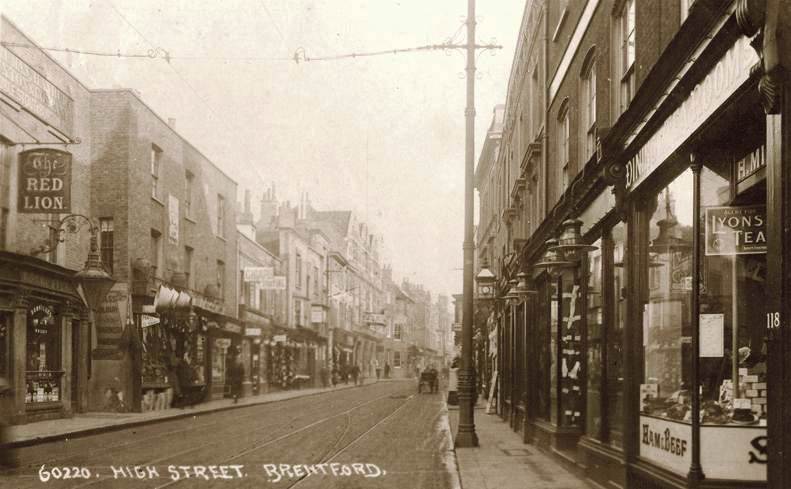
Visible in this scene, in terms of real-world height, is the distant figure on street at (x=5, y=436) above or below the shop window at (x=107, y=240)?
below

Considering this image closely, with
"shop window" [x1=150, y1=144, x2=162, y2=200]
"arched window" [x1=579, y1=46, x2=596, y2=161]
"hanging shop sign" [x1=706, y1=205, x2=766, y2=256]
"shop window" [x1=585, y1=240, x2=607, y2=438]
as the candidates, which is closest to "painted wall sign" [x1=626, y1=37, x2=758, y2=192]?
"hanging shop sign" [x1=706, y1=205, x2=766, y2=256]

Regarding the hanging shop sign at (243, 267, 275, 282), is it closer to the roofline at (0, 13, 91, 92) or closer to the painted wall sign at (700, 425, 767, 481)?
the roofline at (0, 13, 91, 92)

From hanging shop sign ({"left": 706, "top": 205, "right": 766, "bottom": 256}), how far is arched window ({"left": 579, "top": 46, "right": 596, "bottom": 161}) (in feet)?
17.2

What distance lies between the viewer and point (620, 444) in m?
10.4

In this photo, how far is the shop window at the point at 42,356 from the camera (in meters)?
22.4

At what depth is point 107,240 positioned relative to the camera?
2808 centimetres

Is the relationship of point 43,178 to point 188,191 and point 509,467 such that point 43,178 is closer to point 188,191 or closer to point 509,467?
point 509,467

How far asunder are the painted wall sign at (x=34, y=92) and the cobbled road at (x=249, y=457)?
321 inches

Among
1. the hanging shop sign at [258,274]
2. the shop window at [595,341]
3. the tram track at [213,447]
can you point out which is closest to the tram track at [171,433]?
the tram track at [213,447]

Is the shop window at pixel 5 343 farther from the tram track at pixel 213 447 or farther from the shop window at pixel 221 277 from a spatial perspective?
the shop window at pixel 221 277

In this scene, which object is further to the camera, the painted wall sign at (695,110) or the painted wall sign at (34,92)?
the painted wall sign at (34,92)

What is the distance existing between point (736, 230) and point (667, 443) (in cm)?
219

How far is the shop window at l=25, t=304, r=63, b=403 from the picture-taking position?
22422mm

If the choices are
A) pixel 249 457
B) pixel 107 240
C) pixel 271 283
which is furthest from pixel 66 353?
pixel 271 283
